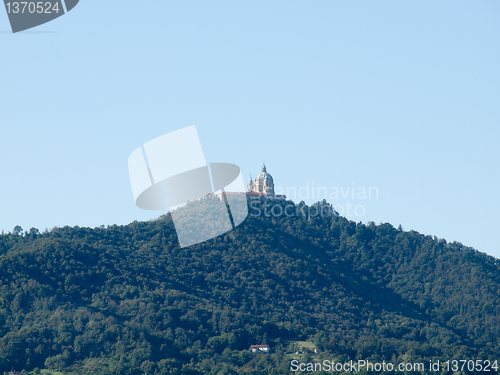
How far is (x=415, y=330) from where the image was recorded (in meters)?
74.0

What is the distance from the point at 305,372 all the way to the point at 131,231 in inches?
1181

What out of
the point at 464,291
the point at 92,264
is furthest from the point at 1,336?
the point at 464,291

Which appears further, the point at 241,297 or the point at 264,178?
the point at 264,178

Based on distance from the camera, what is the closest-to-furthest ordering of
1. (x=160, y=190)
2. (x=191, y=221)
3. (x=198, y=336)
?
(x=160, y=190) < (x=198, y=336) < (x=191, y=221)

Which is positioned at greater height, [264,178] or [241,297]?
[264,178]

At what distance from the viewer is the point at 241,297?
247ft

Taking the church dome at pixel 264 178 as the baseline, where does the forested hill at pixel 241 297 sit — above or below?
below

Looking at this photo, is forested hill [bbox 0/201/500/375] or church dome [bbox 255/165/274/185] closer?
forested hill [bbox 0/201/500/375]

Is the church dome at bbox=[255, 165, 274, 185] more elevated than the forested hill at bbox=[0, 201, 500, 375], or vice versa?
the church dome at bbox=[255, 165, 274, 185]

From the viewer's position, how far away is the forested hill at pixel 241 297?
6078cm

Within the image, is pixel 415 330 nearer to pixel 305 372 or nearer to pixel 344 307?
pixel 344 307

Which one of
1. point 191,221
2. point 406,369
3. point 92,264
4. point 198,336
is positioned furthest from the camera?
point 191,221

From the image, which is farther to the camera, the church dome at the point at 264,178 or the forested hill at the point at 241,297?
the church dome at the point at 264,178

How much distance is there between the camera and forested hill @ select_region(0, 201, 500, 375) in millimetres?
60781
